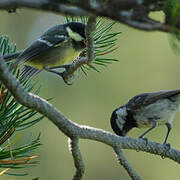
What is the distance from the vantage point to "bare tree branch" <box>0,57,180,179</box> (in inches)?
49.2

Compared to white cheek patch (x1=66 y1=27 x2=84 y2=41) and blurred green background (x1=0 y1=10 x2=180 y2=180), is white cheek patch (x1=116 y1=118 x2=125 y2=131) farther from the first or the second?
blurred green background (x1=0 y1=10 x2=180 y2=180)

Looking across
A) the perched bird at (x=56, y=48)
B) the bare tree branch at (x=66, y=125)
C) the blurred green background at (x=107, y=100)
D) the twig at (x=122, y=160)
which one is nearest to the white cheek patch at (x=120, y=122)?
the perched bird at (x=56, y=48)

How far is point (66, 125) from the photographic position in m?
1.43

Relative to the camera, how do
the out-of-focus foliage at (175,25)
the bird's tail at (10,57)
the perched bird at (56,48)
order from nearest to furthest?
the out-of-focus foliage at (175,25)
the bird's tail at (10,57)
the perched bird at (56,48)

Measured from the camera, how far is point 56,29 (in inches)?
115

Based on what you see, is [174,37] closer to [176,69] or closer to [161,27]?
[161,27]

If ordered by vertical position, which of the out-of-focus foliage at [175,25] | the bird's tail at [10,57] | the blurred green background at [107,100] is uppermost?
the out-of-focus foliage at [175,25]

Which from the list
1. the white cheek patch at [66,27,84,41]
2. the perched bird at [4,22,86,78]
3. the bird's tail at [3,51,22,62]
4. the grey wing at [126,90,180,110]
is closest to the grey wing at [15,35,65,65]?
the perched bird at [4,22,86,78]

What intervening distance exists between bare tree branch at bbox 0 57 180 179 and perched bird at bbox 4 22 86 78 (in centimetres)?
108

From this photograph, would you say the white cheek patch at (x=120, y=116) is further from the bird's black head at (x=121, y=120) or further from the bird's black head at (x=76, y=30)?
the bird's black head at (x=76, y=30)

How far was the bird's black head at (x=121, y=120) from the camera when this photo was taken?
3.84 m

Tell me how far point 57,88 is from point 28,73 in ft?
11.4

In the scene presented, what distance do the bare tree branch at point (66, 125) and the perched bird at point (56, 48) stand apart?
3.55 ft

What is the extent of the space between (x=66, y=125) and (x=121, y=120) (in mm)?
2494
